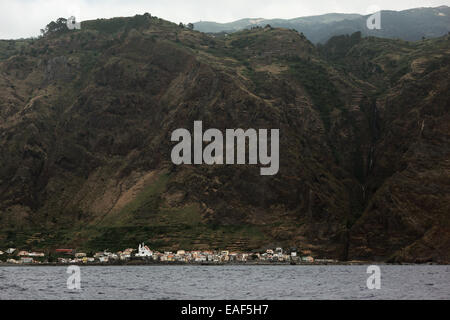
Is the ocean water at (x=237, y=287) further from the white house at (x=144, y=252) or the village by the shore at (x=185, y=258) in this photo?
the white house at (x=144, y=252)

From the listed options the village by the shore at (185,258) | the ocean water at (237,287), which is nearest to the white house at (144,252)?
the village by the shore at (185,258)

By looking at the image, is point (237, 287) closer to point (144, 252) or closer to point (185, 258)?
point (185, 258)

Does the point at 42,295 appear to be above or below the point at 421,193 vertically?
below

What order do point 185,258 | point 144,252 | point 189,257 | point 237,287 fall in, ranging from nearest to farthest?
point 237,287 < point 185,258 < point 144,252 < point 189,257

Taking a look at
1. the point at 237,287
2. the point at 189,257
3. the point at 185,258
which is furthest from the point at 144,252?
the point at 237,287

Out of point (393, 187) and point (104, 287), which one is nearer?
point (104, 287)

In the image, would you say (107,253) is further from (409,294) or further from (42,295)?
(409,294)

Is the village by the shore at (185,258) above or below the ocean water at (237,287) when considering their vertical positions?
below

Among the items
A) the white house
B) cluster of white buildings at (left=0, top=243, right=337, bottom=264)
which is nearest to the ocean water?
cluster of white buildings at (left=0, top=243, right=337, bottom=264)

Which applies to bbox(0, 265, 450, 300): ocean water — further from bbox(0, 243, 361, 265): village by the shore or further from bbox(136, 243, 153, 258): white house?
bbox(136, 243, 153, 258): white house
